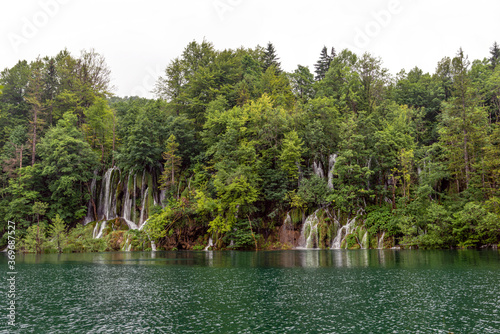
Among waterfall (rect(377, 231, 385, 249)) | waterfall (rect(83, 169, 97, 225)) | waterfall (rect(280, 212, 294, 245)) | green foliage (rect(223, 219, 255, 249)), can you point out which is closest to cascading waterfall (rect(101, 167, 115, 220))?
waterfall (rect(83, 169, 97, 225))

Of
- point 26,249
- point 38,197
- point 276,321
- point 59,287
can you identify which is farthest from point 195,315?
point 38,197

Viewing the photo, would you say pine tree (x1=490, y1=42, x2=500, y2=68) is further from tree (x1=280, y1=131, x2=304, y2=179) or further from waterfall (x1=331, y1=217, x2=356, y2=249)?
waterfall (x1=331, y1=217, x2=356, y2=249)

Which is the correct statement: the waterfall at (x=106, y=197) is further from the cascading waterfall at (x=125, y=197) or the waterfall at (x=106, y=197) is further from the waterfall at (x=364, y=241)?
the waterfall at (x=364, y=241)

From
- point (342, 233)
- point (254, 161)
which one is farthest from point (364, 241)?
point (254, 161)

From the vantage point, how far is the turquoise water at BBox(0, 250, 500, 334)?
11703mm

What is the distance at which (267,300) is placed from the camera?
15.4 metres

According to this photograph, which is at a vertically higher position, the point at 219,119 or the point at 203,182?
the point at 219,119

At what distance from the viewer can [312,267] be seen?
25.0 meters

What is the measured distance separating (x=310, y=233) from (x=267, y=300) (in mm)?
29892

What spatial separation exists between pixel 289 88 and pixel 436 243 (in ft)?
110

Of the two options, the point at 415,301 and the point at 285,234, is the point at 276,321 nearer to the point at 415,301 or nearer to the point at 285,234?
the point at 415,301

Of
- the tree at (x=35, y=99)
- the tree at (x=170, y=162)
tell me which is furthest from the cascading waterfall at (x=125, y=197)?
the tree at (x=35, y=99)

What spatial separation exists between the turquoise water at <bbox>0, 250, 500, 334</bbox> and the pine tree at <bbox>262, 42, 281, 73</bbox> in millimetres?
53132

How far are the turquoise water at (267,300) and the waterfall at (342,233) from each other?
19.0 metres
